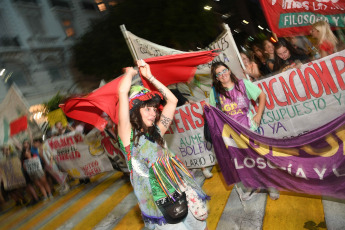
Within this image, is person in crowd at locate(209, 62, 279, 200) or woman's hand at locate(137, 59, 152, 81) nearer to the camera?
woman's hand at locate(137, 59, 152, 81)

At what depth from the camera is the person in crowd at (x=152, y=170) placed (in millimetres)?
2141

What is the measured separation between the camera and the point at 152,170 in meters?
2.15

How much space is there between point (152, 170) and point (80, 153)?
601 cm

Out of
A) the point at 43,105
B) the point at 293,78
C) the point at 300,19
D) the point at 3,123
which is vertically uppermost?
the point at 43,105

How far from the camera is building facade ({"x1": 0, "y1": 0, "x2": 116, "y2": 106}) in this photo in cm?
2656

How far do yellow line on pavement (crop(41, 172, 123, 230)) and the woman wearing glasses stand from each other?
4148mm

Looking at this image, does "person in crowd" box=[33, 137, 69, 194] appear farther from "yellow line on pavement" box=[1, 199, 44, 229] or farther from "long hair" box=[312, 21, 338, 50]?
"long hair" box=[312, 21, 338, 50]

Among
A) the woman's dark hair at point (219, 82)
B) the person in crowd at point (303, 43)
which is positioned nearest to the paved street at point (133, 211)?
the woman's dark hair at point (219, 82)

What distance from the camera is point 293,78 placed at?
14.4ft

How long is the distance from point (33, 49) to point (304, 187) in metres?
32.0

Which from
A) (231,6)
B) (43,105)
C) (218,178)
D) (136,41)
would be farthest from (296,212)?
(231,6)

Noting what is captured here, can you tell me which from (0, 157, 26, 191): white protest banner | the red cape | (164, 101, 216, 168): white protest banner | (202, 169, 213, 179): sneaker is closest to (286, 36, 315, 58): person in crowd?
(164, 101, 216, 168): white protest banner

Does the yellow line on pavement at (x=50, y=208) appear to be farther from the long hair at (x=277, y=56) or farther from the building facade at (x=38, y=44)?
the building facade at (x=38, y=44)

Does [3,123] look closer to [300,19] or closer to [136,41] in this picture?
[136,41]
